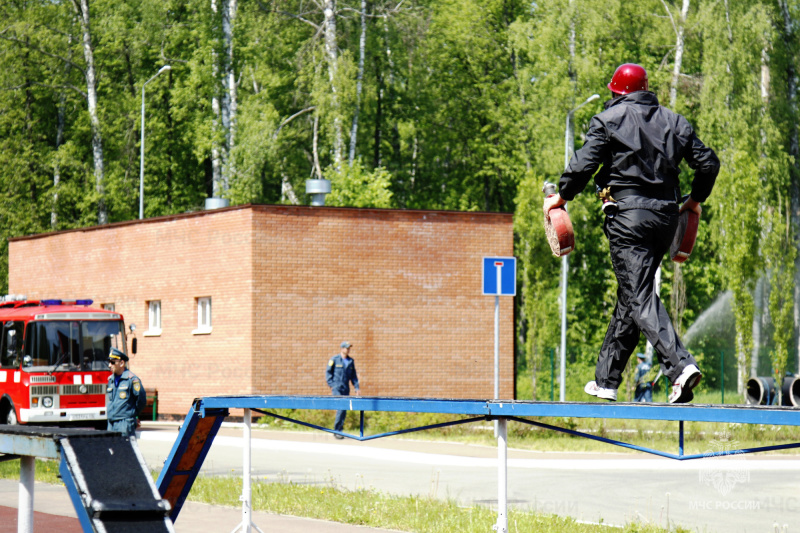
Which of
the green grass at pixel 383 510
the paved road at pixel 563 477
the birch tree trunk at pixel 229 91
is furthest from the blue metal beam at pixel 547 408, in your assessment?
the birch tree trunk at pixel 229 91

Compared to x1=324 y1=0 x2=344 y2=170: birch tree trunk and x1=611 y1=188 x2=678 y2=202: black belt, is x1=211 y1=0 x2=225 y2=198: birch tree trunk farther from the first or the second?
x1=611 y1=188 x2=678 y2=202: black belt

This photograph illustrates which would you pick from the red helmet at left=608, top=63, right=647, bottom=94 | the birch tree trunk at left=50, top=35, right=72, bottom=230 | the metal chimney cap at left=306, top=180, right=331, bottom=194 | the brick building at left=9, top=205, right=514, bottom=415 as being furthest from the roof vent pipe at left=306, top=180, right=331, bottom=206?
the red helmet at left=608, top=63, right=647, bottom=94

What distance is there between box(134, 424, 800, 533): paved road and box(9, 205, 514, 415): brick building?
4769 mm

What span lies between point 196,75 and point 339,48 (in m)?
5.76

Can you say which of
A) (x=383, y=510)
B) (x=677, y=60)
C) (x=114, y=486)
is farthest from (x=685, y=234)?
(x=677, y=60)

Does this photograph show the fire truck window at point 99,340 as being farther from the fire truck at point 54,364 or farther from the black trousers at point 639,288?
the black trousers at point 639,288

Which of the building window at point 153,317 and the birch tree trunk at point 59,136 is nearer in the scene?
the building window at point 153,317

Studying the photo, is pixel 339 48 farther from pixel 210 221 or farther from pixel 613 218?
pixel 613 218

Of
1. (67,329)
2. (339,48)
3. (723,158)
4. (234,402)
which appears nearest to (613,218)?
(234,402)

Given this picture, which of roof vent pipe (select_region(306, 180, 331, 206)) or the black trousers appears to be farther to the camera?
roof vent pipe (select_region(306, 180, 331, 206))

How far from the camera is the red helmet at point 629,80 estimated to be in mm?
6641

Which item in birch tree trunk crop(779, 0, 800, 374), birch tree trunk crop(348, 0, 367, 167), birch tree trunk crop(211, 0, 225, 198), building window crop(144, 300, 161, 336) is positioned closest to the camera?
building window crop(144, 300, 161, 336)

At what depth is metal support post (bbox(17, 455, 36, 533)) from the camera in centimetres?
582

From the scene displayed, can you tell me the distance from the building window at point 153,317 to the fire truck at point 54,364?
5585 mm
